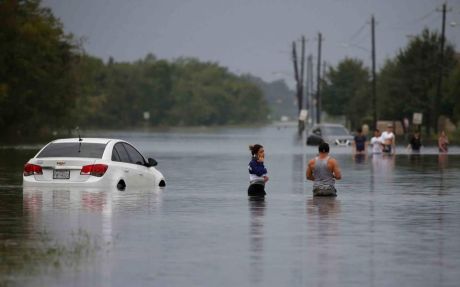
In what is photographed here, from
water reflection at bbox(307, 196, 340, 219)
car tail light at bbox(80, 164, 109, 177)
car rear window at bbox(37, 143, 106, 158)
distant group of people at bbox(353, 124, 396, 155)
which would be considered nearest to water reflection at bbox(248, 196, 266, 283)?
water reflection at bbox(307, 196, 340, 219)

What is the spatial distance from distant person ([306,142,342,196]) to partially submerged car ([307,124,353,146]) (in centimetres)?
4948

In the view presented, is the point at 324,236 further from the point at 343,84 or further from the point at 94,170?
the point at 343,84

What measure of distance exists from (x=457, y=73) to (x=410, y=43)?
19.2 metres

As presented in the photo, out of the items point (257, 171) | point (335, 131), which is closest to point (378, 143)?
point (335, 131)

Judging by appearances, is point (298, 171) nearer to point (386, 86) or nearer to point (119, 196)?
point (119, 196)

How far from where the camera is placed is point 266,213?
23.0 meters

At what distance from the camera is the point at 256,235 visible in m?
18.6

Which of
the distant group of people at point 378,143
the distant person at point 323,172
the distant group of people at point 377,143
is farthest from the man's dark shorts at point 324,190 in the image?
the distant group of people at point 377,143

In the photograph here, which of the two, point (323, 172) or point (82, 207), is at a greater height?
point (323, 172)

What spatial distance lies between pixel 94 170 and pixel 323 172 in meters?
4.54

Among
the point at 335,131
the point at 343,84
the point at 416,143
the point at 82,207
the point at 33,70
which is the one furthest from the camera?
the point at 343,84

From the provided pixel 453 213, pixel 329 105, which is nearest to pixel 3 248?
pixel 453 213

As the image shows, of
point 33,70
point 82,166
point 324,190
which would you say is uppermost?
point 33,70

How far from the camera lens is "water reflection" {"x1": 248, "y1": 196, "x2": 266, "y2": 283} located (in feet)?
46.8
